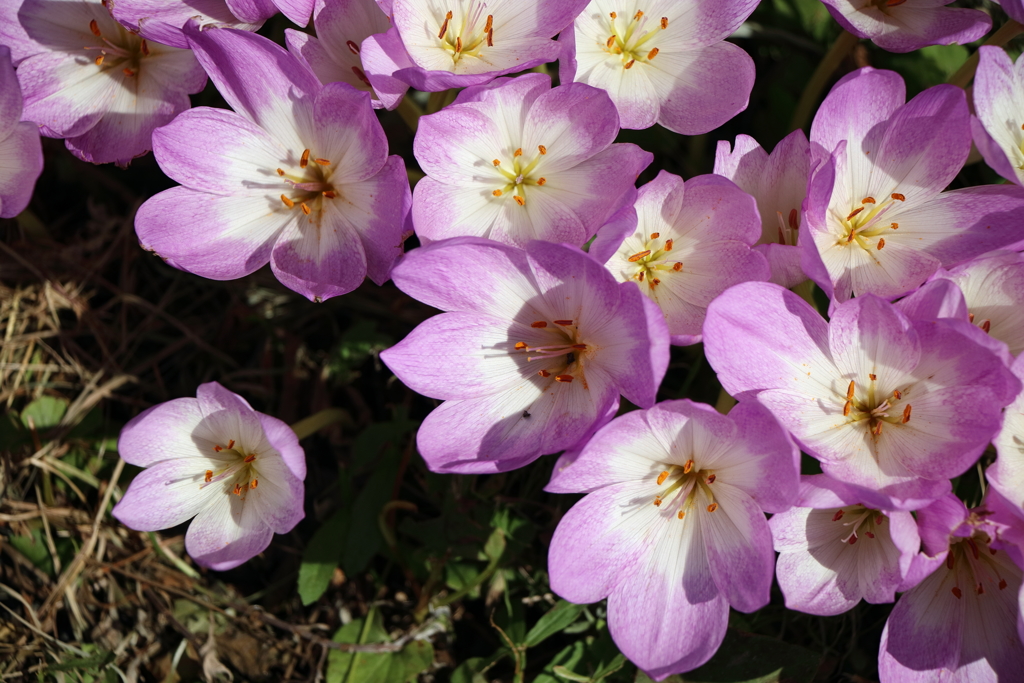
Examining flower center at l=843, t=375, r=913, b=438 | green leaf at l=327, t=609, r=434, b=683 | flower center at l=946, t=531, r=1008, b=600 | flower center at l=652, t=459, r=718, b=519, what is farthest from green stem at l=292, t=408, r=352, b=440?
flower center at l=946, t=531, r=1008, b=600

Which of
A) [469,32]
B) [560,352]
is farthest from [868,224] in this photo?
[469,32]

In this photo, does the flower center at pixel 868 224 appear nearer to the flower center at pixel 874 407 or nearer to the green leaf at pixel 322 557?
the flower center at pixel 874 407

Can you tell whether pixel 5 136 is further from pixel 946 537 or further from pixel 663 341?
pixel 946 537

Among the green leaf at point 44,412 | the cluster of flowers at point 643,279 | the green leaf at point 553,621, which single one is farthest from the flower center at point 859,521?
the green leaf at point 44,412

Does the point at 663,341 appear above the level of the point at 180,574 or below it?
above

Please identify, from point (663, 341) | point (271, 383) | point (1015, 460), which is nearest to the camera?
point (663, 341)

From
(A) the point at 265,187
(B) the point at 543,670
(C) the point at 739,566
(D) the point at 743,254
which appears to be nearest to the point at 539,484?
(B) the point at 543,670
